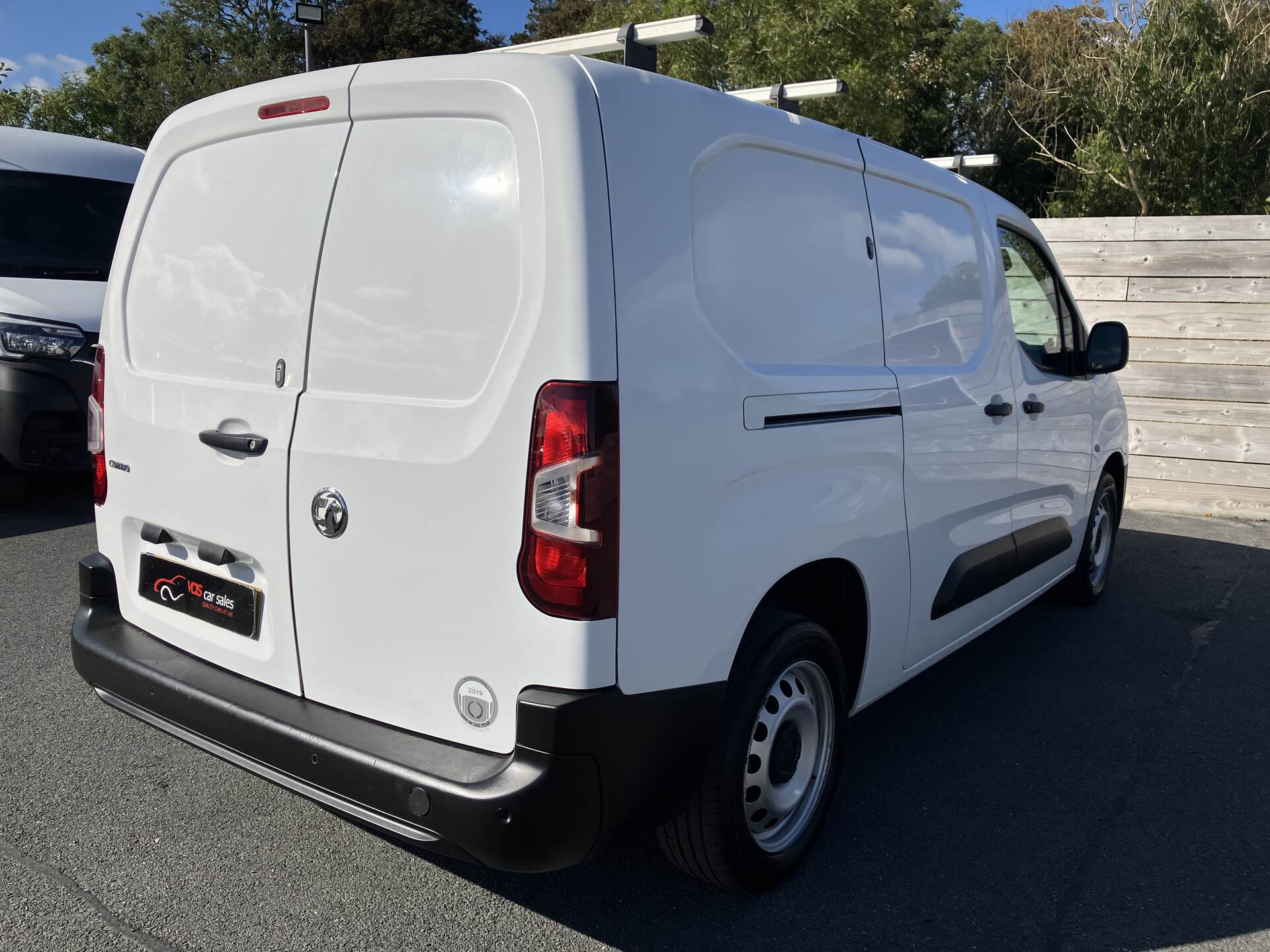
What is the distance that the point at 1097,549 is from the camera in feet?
18.6

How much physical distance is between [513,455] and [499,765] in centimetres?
64

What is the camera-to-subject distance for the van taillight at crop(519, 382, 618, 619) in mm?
2152

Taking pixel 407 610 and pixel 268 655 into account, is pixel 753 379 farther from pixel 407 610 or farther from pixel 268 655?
pixel 268 655

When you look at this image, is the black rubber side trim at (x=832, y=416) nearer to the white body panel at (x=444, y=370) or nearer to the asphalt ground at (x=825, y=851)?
the white body panel at (x=444, y=370)

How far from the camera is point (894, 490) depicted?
10.3 feet

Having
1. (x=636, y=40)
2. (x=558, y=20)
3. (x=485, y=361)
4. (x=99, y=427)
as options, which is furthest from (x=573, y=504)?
(x=558, y=20)

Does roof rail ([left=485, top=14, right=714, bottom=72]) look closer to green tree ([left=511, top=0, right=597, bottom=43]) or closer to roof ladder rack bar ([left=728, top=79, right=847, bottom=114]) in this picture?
roof ladder rack bar ([left=728, top=79, right=847, bottom=114])

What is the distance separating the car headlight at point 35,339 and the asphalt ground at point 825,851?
2.17 m

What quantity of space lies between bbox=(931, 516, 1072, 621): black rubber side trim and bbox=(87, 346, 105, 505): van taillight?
2.56 m

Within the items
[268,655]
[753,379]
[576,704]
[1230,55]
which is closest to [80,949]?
[268,655]

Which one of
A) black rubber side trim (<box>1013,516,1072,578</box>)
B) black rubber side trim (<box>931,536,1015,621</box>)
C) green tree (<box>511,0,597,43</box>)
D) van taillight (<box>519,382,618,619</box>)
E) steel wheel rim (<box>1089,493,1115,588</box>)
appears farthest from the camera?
green tree (<box>511,0,597,43</box>)

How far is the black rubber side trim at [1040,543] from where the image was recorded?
165 inches

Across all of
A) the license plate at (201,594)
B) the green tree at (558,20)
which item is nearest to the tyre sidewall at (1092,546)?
the license plate at (201,594)

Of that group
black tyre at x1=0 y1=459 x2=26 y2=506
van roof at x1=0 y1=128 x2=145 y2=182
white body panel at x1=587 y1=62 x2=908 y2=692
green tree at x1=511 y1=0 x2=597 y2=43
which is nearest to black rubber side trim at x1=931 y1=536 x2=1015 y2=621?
white body panel at x1=587 y1=62 x2=908 y2=692
